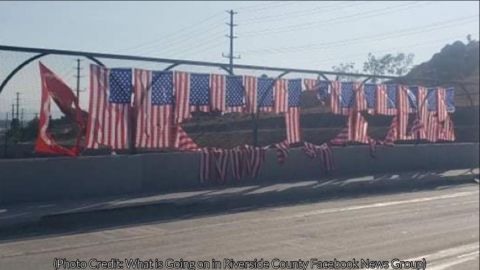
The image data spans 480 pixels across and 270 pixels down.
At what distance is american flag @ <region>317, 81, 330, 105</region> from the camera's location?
20734 millimetres

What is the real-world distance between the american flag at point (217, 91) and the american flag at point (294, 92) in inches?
94.2

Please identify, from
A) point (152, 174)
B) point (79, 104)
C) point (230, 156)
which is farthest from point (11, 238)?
point (230, 156)

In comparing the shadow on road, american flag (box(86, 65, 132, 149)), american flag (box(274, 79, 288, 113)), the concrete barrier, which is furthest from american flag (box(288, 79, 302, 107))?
american flag (box(86, 65, 132, 149))

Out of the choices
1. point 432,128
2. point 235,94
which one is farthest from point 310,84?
point 432,128

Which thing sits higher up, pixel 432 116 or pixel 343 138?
pixel 432 116

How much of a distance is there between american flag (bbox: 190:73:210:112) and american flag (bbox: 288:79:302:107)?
9.31 ft

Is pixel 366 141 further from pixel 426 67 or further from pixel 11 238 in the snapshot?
pixel 426 67

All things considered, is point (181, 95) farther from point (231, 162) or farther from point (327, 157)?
point (327, 157)

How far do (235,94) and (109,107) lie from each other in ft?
12.2

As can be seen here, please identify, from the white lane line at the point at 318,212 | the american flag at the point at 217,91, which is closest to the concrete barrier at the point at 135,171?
the american flag at the point at 217,91

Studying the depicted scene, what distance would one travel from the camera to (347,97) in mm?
21594

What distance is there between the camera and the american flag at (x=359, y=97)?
2175 cm

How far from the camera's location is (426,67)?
92.2 meters

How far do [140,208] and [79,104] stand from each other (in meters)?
2.68
